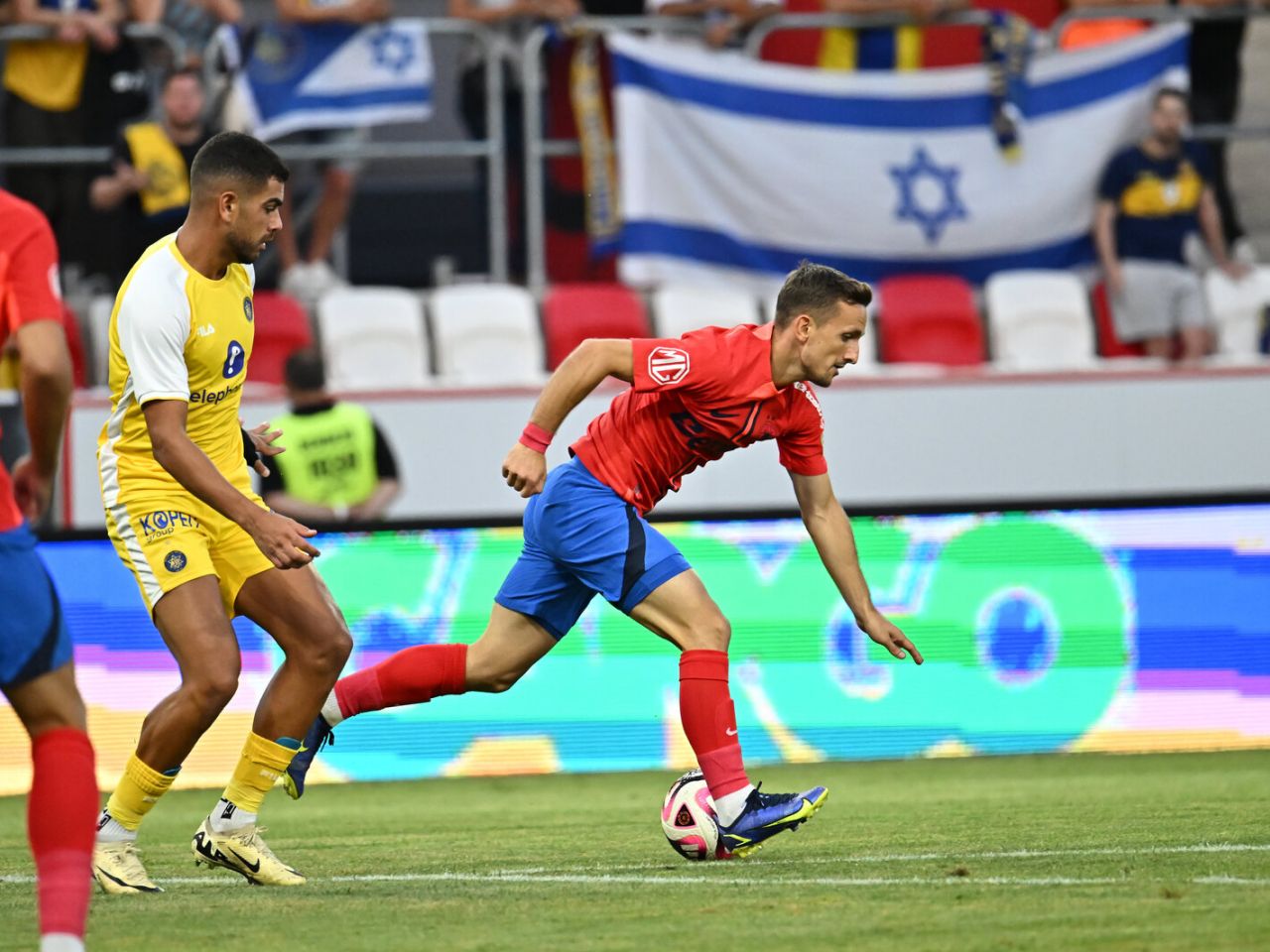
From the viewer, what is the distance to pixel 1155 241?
13.9m

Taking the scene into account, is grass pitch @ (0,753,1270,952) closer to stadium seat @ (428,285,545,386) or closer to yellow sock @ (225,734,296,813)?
yellow sock @ (225,734,296,813)

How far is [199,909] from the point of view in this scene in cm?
580

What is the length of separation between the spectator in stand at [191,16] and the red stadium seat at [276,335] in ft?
4.86

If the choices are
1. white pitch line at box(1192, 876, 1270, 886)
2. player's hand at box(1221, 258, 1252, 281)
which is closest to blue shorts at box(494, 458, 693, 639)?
white pitch line at box(1192, 876, 1270, 886)

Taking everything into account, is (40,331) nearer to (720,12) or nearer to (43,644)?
(43,644)

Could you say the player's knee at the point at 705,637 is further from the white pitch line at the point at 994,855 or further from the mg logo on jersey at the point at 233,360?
the mg logo on jersey at the point at 233,360

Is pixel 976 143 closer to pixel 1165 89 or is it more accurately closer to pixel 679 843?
pixel 1165 89

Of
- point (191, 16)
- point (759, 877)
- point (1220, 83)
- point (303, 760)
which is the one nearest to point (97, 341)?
point (191, 16)

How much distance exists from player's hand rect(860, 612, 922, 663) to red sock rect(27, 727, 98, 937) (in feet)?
9.11

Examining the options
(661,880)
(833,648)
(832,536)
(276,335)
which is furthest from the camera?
(276,335)

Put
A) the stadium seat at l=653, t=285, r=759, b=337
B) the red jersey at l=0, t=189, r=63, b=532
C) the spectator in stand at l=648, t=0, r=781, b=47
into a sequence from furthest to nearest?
1. the spectator in stand at l=648, t=0, r=781, b=47
2. the stadium seat at l=653, t=285, r=759, b=337
3. the red jersey at l=0, t=189, r=63, b=532

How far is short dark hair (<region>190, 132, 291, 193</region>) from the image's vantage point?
6219 millimetres

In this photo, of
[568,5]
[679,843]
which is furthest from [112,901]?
[568,5]

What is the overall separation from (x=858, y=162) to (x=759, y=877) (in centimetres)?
825
